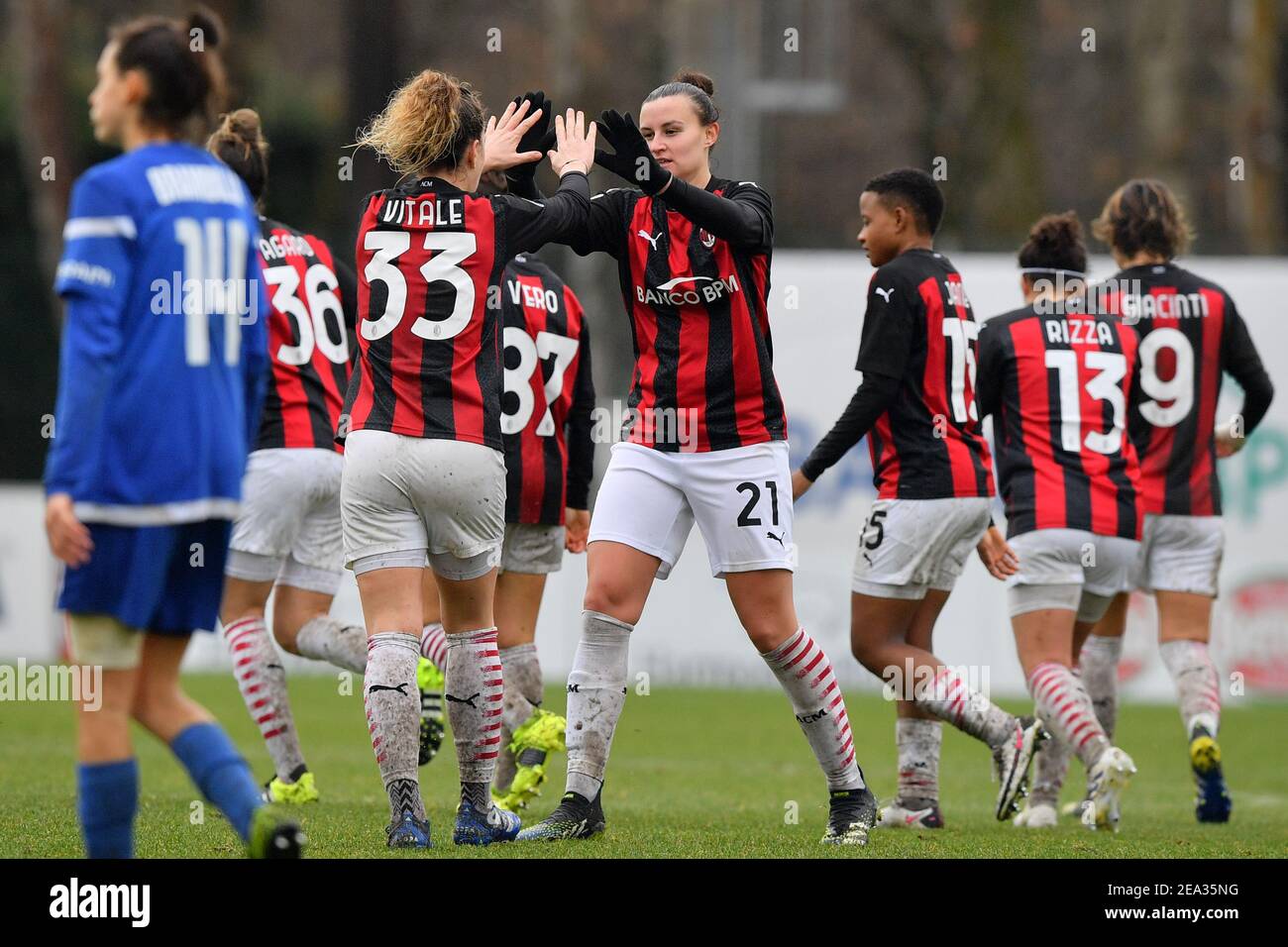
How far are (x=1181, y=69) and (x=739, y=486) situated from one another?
1798cm

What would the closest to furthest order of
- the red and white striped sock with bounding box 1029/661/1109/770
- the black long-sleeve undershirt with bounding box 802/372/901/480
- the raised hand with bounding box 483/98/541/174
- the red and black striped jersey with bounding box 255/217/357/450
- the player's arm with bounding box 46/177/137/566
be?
the player's arm with bounding box 46/177/137/566 → the raised hand with bounding box 483/98/541/174 → the black long-sleeve undershirt with bounding box 802/372/901/480 → the red and white striped sock with bounding box 1029/661/1109/770 → the red and black striped jersey with bounding box 255/217/357/450

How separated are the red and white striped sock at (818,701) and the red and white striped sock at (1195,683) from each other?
2.43 meters

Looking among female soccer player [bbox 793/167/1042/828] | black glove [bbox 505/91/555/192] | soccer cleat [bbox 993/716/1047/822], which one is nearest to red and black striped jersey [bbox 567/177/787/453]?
black glove [bbox 505/91/555/192]

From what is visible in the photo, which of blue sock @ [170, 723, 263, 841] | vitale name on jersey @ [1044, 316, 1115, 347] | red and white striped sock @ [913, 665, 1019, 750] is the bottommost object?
red and white striped sock @ [913, 665, 1019, 750]

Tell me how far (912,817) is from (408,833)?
229cm

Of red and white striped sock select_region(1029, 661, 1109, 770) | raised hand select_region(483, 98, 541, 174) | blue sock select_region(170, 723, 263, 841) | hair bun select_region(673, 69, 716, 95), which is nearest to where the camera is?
blue sock select_region(170, 723, 263, 841)

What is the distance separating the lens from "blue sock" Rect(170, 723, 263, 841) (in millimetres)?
4395

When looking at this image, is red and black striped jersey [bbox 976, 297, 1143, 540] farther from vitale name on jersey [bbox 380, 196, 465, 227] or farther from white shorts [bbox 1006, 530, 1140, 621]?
vitale name on jersey [bbox 380, 196, 465, 227]

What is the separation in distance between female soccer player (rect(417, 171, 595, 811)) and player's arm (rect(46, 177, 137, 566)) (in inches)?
115

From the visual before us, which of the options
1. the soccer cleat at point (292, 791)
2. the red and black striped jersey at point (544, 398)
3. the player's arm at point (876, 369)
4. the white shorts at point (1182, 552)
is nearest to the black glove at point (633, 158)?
the player's arm at point (876, 369)

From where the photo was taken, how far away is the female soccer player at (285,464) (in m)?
7.32

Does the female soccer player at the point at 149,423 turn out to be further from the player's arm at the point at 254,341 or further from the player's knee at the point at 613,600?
the player's knee at the point at 613,600
